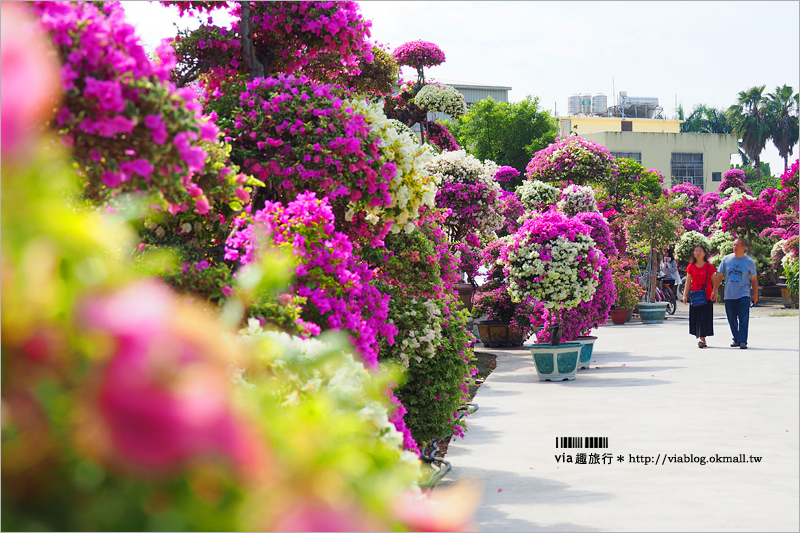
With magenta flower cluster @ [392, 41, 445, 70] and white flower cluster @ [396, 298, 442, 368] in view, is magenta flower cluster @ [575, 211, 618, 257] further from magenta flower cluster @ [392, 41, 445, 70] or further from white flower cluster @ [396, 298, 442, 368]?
white flower cluster @ [396, 298, 442, 368]

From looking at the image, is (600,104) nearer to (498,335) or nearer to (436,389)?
(498,335)

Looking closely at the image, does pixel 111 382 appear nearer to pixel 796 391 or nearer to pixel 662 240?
pixel 796 391

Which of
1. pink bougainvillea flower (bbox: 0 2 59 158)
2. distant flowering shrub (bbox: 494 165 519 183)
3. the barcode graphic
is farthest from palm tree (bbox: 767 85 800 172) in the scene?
pink bougainvillea flower (bbox: 0 2 59 158)

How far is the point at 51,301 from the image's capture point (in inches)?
34.9

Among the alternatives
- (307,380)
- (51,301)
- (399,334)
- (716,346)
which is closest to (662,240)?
(716,346)

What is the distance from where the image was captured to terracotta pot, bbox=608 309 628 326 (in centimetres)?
1992

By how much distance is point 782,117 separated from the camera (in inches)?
2244

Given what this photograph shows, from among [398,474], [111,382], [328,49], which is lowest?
[398,474]

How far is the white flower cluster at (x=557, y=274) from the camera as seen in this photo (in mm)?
10070

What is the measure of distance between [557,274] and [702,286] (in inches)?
152

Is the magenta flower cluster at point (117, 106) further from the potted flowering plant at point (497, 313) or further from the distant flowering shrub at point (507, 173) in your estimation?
the distant flowering shrub at point (507, 173)

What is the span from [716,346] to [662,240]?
1115cm

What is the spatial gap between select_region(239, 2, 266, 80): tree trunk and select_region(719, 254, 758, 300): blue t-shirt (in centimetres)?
906

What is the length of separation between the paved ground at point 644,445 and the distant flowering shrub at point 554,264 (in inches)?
45.2
